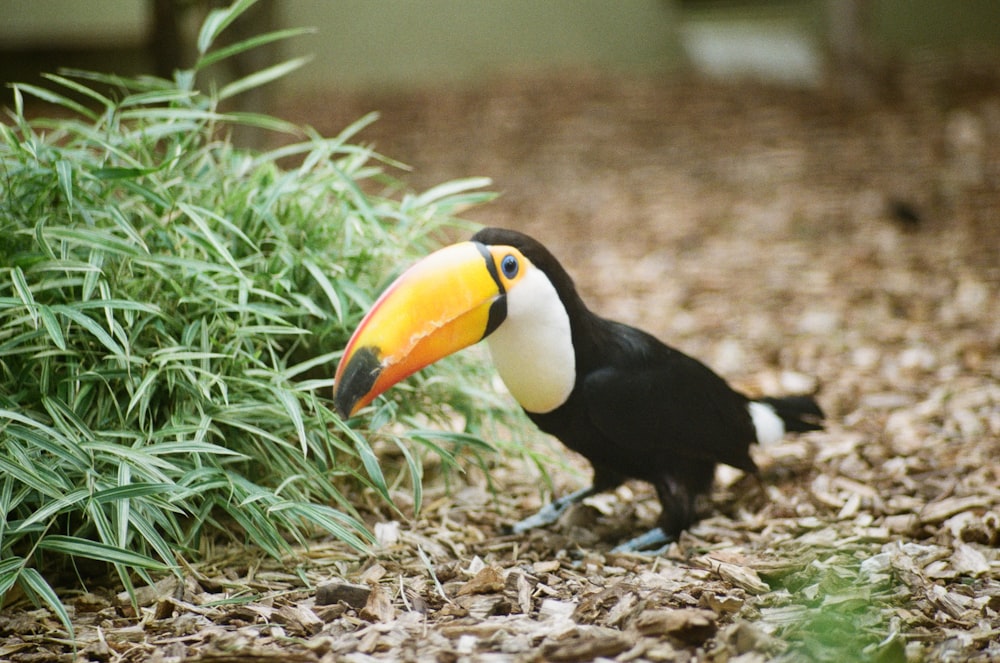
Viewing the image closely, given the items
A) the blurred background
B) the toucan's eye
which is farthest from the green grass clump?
the blurred background

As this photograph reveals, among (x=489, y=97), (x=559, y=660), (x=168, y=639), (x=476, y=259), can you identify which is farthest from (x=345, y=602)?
(x=489, y=97)

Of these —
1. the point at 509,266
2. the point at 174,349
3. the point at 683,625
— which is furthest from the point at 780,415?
the point at 174,349

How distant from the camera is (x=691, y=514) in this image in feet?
8.77

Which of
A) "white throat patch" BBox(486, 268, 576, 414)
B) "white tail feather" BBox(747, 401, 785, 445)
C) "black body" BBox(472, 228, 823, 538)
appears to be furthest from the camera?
"white tail feather" BBox(747, 401, 785, 445)

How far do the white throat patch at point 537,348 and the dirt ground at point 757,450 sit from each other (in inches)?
17.3

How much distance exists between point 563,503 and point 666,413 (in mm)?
443

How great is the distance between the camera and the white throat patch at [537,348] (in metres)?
2.40

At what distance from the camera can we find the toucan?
2215 mm

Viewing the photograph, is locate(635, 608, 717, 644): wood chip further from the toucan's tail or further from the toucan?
the toucan's tail

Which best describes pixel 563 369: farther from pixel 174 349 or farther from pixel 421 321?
pixel 174 349

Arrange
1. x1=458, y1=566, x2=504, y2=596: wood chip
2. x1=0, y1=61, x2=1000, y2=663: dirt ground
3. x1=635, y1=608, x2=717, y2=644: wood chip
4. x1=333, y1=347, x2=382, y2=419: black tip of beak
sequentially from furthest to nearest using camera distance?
x1=458, y1=566, x2=504, y2=596: wood chip → x1=333, y1=347, x2=382, y2=419: black tip of beak → x1=0, y1=61, x2=1000, y2=663: dirt ground → x1=635, y1=608, x2=717, y2=644: wood chip

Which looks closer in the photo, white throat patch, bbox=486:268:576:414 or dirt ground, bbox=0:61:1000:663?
dirt ground, bbox=0:61:1000:663

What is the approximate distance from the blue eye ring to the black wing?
1.18 ft

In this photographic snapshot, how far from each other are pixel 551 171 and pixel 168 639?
5.15 metres
